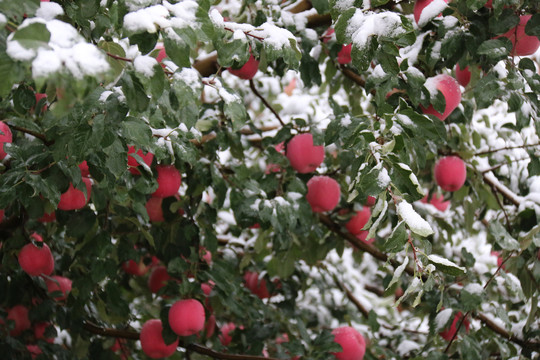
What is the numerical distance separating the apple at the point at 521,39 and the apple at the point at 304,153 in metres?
0.62

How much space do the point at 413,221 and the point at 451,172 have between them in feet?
3.49

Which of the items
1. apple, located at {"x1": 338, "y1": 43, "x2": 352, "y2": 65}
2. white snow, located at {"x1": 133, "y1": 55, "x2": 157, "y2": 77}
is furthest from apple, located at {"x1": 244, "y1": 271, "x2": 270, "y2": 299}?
white snow, located at {"x1": 133, "y1": 55, "x2": 157, "y2": 77}

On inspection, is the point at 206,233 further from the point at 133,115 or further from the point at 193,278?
the point at 133,115

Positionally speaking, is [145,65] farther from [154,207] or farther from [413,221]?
[154,207]

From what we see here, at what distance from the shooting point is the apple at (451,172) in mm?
1972

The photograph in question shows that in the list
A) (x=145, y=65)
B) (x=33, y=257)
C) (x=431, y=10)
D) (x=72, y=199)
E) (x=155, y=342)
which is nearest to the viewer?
(x=145, y=65)

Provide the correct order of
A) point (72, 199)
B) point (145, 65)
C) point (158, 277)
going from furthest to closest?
1. point (158, 277)
2. point (72, 199)
3. point (145, 65)

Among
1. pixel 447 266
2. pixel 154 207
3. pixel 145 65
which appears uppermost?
pixel 145 65

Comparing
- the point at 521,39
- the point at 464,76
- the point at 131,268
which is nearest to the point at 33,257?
the point at 131,268

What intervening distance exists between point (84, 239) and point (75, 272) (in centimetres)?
40

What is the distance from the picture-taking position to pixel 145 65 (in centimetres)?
91

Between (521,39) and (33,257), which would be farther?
(33,257)

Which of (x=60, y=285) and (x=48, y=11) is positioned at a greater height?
(x=48, y=11)

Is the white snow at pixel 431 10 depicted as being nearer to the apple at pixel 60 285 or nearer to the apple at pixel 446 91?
the apple at pixel 446 91
